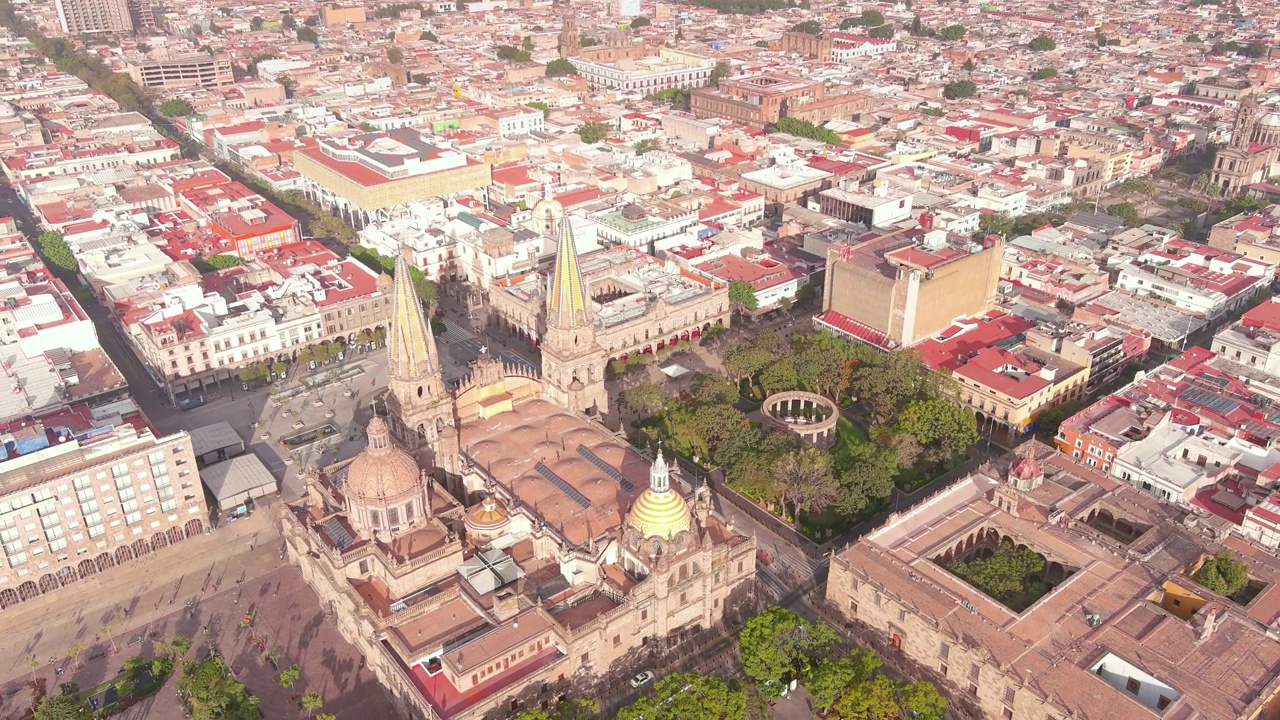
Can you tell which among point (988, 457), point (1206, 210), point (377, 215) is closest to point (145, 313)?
point (377, 215)

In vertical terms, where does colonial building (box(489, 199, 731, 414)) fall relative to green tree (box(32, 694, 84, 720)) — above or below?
above

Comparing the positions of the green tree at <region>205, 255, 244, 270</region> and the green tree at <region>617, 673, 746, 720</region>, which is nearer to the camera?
the green tree at <region>617, 673, 746, 720</region>

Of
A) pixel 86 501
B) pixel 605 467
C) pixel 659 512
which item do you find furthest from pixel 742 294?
pixel 86 501

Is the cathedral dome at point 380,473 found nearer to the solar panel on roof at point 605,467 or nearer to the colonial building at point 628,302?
the solar panel on roof at point 605,467

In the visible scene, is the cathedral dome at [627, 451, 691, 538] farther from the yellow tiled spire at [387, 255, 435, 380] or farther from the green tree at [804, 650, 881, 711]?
the yellow tiled spire at [387, 255, 435, 380]

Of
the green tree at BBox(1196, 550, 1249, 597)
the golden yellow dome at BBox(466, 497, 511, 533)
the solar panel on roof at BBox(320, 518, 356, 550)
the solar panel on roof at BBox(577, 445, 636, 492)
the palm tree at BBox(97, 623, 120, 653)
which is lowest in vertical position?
the palm tree at BBox(97, 623, 120, 653)

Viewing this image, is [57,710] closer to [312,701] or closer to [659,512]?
[312,701]

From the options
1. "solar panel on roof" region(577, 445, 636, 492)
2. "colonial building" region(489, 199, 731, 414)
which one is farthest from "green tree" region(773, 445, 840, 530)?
"colonial building" region(489, 199, 731, 414)
